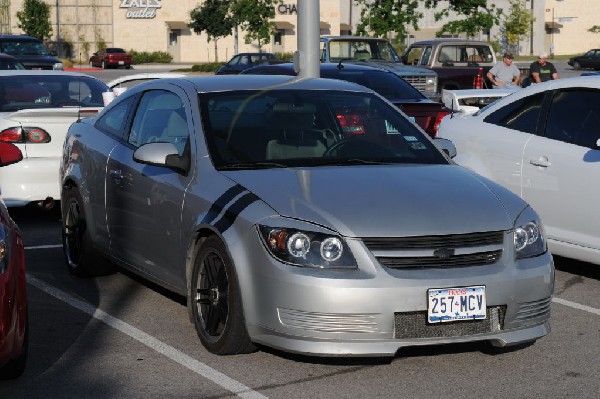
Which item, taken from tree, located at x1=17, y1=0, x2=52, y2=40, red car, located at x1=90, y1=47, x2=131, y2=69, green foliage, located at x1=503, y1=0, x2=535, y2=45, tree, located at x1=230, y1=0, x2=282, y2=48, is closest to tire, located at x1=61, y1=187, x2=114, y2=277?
tree, located at x1=230, y1=0, x2=282, y2=48

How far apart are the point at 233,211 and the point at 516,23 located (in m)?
95.2

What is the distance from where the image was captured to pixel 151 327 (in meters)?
7.25

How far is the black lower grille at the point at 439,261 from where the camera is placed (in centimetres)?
591

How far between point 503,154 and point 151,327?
11.8 feet

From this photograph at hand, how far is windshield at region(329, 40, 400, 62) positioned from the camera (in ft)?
84.8

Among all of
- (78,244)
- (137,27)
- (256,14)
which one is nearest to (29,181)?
(78,244)

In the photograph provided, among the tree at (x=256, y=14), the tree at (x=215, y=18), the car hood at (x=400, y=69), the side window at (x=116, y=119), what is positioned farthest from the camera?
the tree at (x=215, y=18)

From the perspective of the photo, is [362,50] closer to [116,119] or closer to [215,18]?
[116,119]

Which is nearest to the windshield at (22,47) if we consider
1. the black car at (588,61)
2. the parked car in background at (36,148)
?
the parked car in background at (36,148)

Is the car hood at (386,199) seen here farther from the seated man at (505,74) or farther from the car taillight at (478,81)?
the car taillight at (478,81)

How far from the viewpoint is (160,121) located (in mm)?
7766

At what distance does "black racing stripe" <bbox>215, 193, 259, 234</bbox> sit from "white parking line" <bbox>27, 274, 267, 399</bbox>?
73 cm

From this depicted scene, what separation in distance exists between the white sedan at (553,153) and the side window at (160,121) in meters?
3.03

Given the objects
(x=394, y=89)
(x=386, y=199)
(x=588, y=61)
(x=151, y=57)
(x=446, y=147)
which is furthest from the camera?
(x=151, y=57)
